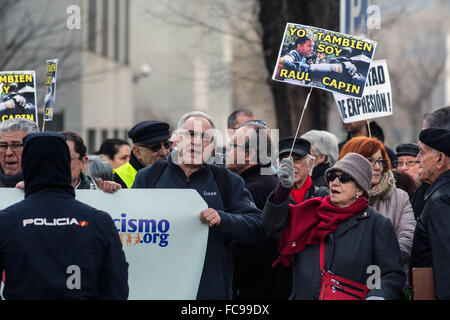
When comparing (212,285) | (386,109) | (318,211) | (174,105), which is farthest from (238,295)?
(174,105)

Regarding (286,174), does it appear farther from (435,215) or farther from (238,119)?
(238,119)

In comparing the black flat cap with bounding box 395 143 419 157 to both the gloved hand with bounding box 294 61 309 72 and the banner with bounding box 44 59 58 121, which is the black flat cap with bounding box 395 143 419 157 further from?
the banner with bounding box 44 59 58 121

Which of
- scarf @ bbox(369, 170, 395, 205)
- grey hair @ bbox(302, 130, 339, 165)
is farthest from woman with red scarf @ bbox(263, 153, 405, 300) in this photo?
grey hair @ bbox(302, 130, 339, 165)

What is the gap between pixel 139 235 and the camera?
5980 millimetres

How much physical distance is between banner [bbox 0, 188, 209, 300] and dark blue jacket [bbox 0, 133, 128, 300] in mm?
1387

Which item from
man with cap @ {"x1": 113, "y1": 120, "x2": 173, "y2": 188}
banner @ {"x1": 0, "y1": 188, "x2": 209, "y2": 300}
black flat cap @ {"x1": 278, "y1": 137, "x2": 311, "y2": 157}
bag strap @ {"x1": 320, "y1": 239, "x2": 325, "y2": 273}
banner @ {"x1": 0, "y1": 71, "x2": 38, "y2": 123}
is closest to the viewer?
bag strap @ {"x1": 320, "y1": 239, "x2": 325, "y2": 273}

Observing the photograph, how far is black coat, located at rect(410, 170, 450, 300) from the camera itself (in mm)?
5402

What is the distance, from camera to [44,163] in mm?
4473

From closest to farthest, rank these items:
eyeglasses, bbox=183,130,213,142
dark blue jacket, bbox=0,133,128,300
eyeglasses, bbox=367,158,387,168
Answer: dark blue jacket, bbox=0,133,128,300 < eyeglasses, bbox=183,130,213,142 < eyeglasses, bbox=367,158,387,168

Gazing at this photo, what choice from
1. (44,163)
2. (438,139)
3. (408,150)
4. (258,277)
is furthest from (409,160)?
(44,163)

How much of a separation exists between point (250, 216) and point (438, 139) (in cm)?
141

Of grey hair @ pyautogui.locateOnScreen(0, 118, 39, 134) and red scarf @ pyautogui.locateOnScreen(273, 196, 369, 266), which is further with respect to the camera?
grey hair @ pyautogui.locateOnScreen(0, 118, 39, 134)

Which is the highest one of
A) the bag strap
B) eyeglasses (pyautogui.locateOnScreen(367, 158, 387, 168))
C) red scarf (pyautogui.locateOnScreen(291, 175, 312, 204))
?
eyeglasses (pyautogui.locateOnScreen(367, 158, 387, 168))

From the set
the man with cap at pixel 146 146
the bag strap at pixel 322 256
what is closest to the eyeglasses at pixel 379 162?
the bag strap at pixel 322 256
